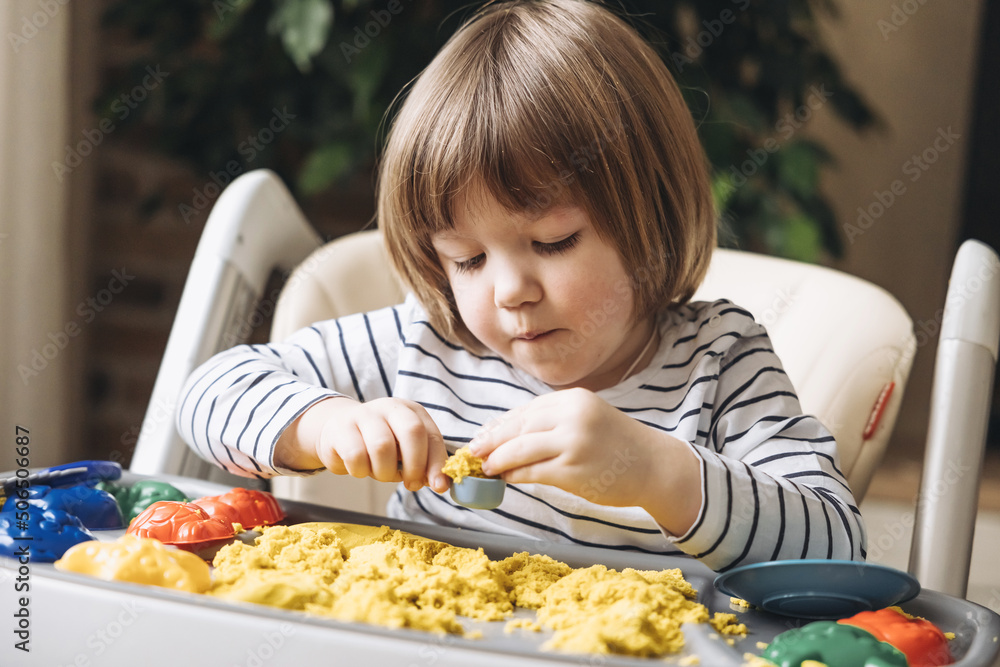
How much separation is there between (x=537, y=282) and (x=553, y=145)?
95 mm

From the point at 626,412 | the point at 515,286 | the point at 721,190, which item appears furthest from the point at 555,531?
the point at 721,190

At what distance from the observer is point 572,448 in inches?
18.6

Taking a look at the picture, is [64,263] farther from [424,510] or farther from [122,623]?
[122,623]

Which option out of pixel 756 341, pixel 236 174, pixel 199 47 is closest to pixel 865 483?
pixel 756 341

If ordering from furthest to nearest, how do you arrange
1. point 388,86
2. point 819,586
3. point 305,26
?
point 388,86 < point 305,26 < point 819,586

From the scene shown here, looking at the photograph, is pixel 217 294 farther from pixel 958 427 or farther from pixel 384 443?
pixel 958 427

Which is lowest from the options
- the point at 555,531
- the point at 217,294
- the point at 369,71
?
the point at 555,531

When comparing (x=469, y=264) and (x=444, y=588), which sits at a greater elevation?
(x=469, y=264)

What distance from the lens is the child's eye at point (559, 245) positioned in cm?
61

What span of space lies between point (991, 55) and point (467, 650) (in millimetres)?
2145

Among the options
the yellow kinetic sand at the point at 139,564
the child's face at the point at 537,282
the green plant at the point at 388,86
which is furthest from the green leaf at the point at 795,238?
the yellow kinetic sand at the point at 139,564

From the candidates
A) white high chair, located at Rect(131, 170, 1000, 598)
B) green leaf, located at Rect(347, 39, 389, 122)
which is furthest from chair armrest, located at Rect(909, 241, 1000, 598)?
green leaf, located at Rect(347, 39, 389, 122)

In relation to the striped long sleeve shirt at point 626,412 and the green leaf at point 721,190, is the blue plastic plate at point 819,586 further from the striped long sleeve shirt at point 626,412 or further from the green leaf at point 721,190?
the green leaf at point 721,190

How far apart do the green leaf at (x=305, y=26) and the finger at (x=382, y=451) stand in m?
0.68
